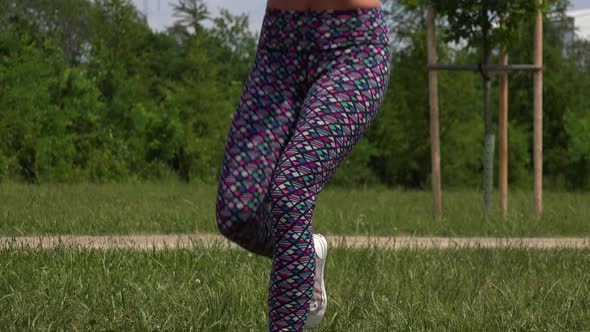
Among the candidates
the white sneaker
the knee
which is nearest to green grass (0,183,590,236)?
the white sneaker

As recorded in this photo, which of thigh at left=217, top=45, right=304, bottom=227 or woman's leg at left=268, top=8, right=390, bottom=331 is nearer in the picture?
woman's leg at left=268, top=8, right=390, bottom=331

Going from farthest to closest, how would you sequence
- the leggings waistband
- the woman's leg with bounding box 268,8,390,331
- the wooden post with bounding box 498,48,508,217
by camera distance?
the wooden post with bounding box 498,48,508,217 < the leggings waistband < the woman's leg with bounding box 268,8,390,331

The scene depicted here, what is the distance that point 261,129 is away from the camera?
2812mm

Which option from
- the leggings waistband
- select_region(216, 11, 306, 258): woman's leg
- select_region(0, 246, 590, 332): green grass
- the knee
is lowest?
select_region(0, 246, 590, 332): green grass

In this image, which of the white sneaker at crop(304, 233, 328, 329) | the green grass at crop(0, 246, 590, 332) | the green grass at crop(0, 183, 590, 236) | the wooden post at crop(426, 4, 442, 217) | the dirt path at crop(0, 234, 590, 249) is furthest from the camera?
the wooden post at crop(426, 4, 442, 217)

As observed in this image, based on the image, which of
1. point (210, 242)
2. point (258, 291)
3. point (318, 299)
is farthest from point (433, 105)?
point (318, 299)

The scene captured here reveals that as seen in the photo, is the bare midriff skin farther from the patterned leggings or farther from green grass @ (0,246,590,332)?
green grass @ (0,246,590,332)

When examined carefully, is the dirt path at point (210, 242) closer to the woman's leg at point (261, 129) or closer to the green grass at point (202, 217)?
the green grass at point (202, 217)

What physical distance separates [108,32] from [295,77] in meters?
17.6

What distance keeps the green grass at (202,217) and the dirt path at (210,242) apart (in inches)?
10.4

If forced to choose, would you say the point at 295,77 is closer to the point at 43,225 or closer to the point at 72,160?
the point at 43,225

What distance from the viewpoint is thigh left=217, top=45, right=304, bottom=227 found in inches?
109

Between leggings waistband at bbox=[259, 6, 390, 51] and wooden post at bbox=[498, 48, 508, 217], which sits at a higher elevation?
leggings waistband at bbox=[259, 6, 390, 51]

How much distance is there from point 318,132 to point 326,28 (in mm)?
345
